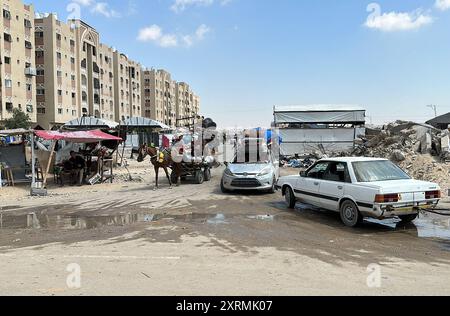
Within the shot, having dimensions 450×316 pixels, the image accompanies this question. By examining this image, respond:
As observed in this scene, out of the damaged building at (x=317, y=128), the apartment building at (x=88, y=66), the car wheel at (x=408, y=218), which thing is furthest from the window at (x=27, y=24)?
the car wheel at (x=408, y=218)

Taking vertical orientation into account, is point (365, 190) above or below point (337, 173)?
below

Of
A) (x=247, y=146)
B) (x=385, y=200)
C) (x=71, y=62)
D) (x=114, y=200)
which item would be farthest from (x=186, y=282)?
(x=71, y=62)

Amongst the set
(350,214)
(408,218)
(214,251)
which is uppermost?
(350,214)

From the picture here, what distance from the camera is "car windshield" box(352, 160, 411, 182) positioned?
9.04 m

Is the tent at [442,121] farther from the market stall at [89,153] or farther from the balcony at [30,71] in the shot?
the balcony at [30,71]

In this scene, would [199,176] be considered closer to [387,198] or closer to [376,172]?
[376,172]

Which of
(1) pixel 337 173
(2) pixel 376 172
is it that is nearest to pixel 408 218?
(2) pixel 376 172

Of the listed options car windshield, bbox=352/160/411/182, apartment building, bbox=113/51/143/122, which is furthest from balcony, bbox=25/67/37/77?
car windshield, bbox=352/160/411/182

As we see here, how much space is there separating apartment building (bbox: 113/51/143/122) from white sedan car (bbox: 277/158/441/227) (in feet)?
296

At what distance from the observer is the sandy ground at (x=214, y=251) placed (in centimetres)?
512

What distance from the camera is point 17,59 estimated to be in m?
62.5

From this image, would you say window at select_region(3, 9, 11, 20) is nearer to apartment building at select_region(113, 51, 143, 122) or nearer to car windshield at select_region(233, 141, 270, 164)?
apartment building at select_region(113, 51, 143, 122)

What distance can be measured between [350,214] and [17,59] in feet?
215

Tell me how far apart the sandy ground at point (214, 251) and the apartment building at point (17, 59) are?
180 feet
